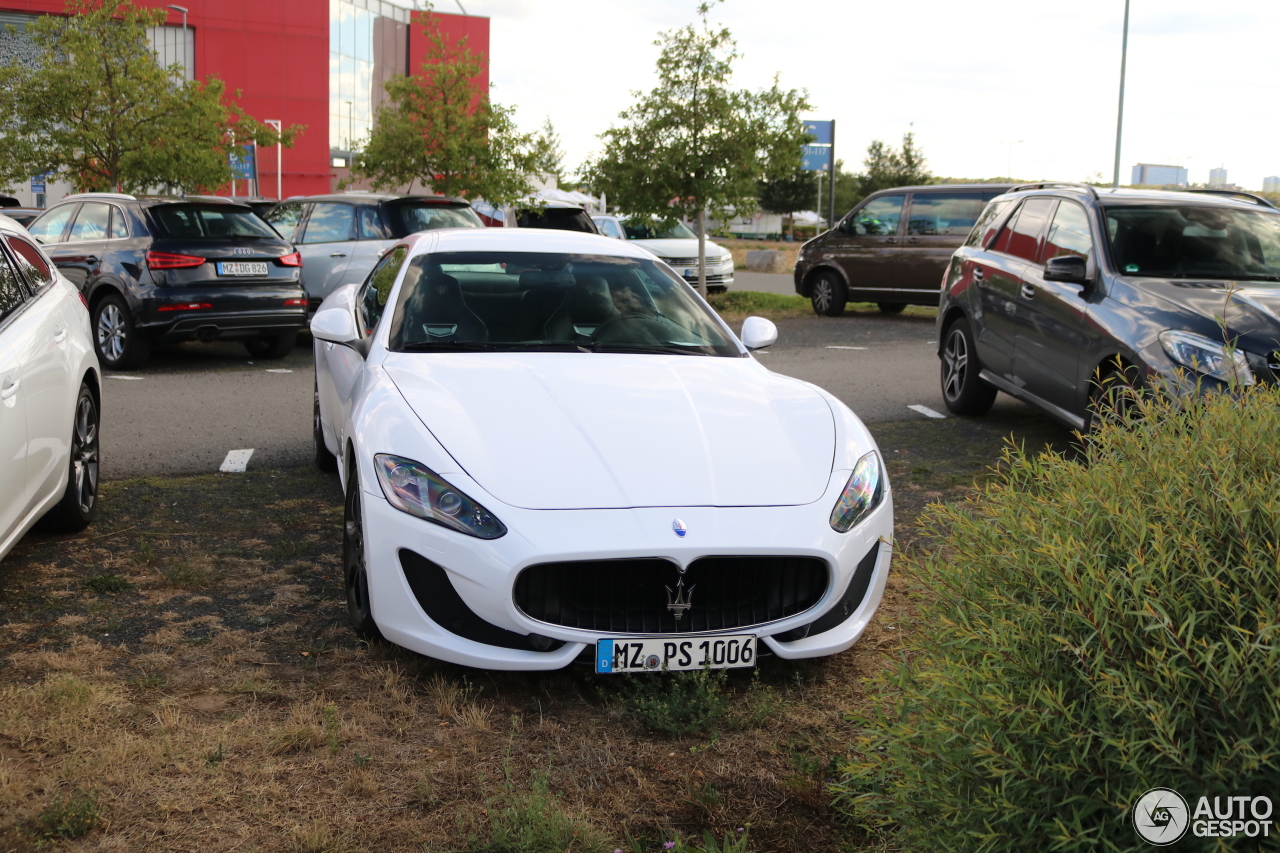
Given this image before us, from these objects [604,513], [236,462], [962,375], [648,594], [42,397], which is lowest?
[236,462]

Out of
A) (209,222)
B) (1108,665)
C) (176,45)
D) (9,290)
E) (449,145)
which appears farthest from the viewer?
(176,45)

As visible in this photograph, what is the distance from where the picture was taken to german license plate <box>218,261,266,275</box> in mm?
11953

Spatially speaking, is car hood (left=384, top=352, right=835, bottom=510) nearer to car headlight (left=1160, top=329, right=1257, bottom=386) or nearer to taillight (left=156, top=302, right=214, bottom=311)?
car headlight (left=1160, top=329, right=1257, bottom=386)

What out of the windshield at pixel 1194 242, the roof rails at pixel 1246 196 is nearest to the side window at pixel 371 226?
the windshield at pixel 1194 242

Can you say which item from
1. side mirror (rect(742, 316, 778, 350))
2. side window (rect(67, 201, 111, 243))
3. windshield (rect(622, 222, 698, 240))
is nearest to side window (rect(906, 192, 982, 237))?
windshield (rect(622, 222, 698, 240))

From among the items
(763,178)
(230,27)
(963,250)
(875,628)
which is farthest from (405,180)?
(230,27)

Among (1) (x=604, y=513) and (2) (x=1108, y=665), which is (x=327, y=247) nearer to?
(1) (x=604, y=513)

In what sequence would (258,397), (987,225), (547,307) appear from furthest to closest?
1. (258,397)
2. (987,225)
3. (547,307)

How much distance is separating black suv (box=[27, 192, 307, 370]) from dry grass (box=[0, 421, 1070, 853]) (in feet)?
23.4

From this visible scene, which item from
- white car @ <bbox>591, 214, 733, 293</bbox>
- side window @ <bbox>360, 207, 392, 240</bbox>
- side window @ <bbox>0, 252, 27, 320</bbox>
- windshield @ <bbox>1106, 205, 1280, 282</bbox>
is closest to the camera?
side window @ <bbox>0, 252, 27, 320</bbox>

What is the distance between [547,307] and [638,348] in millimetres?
503

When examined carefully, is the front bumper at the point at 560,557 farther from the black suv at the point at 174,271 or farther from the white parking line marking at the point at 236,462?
the black suv at the point at 174,271

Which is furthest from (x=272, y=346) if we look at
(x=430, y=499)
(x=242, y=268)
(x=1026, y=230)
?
(x=430, y=499)

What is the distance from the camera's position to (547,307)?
17.8 feet
